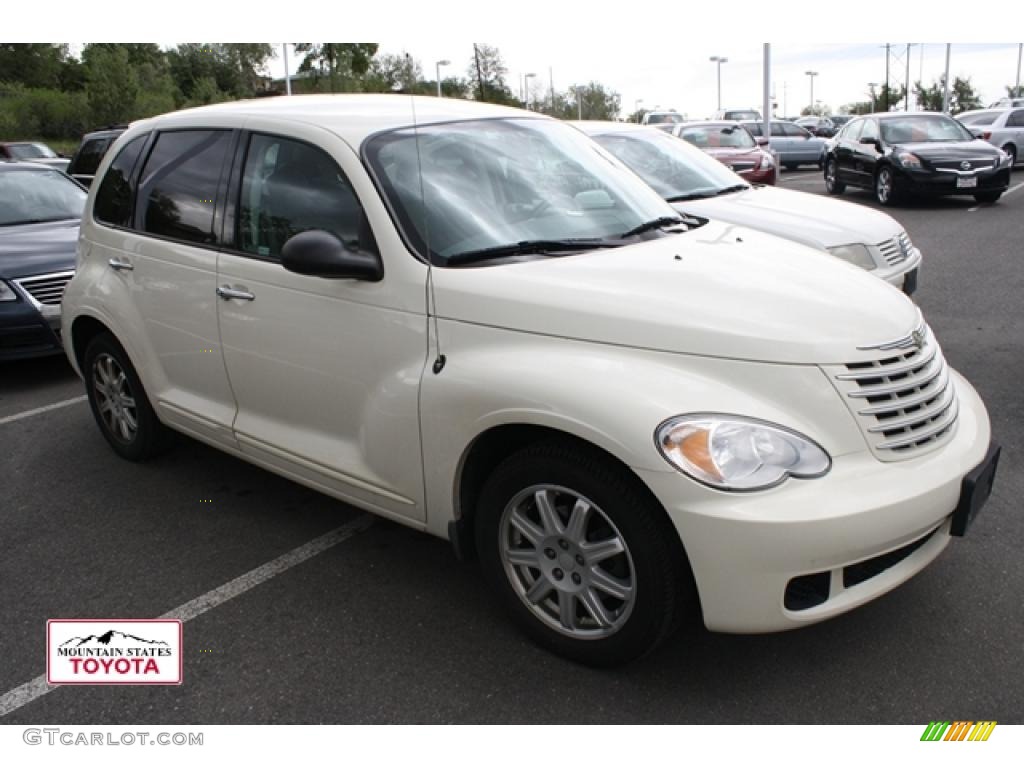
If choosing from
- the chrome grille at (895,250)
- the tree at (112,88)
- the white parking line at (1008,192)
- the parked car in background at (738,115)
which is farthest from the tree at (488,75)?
the tree at (112,88)

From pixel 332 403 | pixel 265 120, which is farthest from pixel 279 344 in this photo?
pixel 265 120

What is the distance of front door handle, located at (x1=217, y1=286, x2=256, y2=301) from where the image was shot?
3703 mm

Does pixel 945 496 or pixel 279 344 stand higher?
pixel 279 344

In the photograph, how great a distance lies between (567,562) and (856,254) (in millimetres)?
4573

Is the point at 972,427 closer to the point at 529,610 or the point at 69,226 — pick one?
the point at 529,610

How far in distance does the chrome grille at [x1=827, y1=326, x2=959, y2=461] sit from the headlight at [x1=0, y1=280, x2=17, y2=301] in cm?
598

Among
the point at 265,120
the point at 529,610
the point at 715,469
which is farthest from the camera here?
the point at 265,120

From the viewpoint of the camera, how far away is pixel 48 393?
255 inches

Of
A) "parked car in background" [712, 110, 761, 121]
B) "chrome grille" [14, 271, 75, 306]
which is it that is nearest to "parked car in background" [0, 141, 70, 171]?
"chrome grille" [14, 271, 75, 306]

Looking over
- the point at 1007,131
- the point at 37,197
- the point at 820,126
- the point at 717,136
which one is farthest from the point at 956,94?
the point at 37,197

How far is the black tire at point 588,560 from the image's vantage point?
2.64m

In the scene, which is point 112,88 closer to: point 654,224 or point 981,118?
point 981,118

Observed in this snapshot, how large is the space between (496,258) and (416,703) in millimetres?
A: 1492

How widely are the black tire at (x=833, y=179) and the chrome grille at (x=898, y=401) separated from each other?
15202mm
